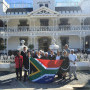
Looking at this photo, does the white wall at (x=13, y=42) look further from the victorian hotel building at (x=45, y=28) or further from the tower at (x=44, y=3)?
the tower at (x=44, y=3)

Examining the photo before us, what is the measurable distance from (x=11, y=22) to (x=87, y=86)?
55.3 ft

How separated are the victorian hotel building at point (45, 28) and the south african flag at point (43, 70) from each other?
11.6 m

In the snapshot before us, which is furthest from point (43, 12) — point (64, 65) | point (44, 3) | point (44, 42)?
point (64, 65)

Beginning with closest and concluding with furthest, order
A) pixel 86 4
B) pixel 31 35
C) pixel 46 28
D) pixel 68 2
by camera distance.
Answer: pixel 31 35 → pixel 46 28 → pixel 86 4 → pixel 68 2

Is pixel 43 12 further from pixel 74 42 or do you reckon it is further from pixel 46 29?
pixel 74 42

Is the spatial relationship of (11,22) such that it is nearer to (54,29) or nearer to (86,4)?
(54,29)

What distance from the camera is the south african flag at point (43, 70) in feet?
21.1

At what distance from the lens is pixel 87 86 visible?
602cm

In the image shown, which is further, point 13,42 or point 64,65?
point 13,42

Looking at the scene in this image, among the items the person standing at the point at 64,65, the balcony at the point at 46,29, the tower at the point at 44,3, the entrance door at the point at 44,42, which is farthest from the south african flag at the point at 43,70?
the tower at the point at 44,3

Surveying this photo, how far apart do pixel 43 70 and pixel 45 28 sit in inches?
500

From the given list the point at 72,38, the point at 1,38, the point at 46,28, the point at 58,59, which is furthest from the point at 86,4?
the point at 58,59

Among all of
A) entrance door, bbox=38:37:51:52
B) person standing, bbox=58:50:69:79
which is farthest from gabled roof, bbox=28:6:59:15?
person standing, bbox=58:50:69:79

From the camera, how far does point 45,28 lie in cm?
1869
